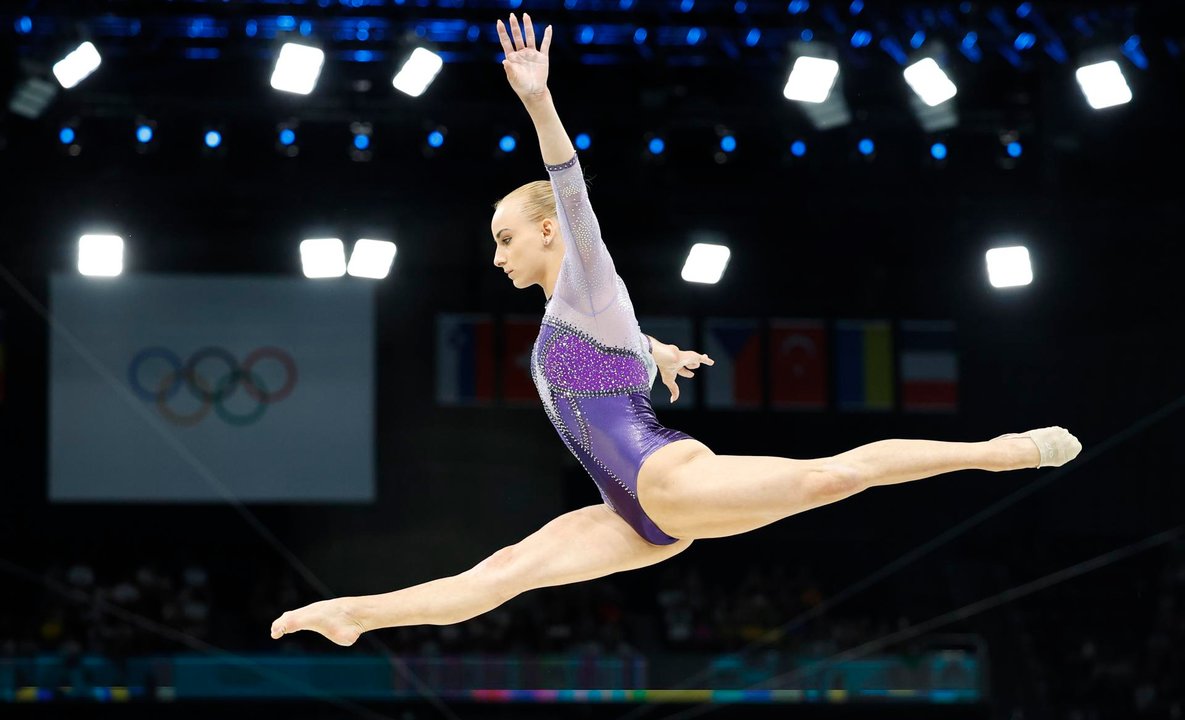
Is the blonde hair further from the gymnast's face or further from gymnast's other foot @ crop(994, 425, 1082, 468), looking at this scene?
gymnast's other foot @ crop(994, 425, 1082, 468)

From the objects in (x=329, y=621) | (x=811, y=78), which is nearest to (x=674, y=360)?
(x=329, y=621)

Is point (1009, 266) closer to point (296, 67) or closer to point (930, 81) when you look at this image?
point (930, 81)

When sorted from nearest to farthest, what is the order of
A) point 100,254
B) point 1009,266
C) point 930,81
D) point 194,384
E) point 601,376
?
point 601,376, point 930,81, point 100,254, point 1009,266, point 194,384

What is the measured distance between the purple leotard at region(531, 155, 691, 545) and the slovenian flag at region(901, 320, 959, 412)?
5104 millimetres

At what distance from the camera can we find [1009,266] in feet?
18.8

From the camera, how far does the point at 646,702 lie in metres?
7.16

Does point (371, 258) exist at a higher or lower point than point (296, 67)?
lower

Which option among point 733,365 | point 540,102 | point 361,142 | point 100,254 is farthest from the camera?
point 733,365

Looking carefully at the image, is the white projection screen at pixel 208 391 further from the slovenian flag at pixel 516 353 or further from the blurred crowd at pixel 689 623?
the slovenian flag at pixel 516 353

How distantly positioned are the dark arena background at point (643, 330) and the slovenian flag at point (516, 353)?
0.06ft

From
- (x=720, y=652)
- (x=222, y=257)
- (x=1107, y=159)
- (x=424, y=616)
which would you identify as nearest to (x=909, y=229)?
(x=1107, y=159)

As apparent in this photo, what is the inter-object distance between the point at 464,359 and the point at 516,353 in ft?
1.04

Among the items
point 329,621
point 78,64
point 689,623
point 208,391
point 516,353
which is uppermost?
point 78,64

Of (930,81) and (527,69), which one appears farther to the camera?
(930,81)
